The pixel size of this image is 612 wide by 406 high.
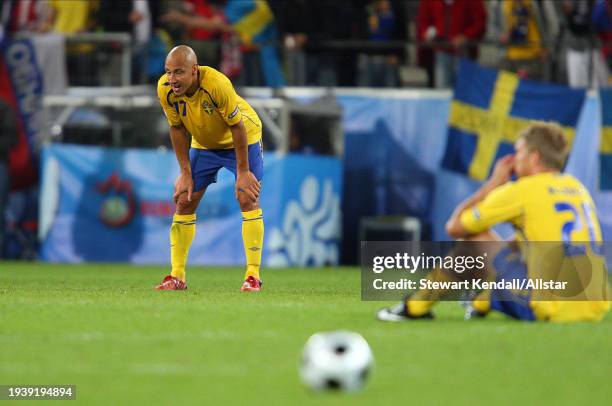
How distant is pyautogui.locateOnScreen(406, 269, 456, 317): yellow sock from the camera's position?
23.9 ft

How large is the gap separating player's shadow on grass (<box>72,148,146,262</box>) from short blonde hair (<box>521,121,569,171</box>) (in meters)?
10.3

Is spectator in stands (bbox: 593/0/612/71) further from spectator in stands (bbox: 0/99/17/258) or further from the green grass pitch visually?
the green grass pitch

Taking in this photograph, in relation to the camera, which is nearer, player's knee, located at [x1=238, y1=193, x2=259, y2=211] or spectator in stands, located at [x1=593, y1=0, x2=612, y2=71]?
player's knee, located at [x1=238, y1=193, x2=259, y2=211]

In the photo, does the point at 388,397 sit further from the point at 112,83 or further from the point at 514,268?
the point at 112,83

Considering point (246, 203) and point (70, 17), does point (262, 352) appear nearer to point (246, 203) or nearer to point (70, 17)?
point (246, 203)

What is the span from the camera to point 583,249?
7.38 meters

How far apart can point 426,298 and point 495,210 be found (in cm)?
79

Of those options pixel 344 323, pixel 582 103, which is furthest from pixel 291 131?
pixel 344 323

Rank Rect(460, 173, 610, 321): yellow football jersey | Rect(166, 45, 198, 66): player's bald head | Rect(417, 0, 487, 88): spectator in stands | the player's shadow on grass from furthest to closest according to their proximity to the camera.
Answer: Rect(417, 0, 487, 88): spectator in stands
the player's shadow on grass
Rect(166, 45, 198, 66): player's bald head
Rect(460, 173, 610, 321): yellow football jersey

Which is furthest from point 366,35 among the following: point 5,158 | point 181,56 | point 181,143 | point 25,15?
point 181,56

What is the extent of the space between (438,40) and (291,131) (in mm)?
2456

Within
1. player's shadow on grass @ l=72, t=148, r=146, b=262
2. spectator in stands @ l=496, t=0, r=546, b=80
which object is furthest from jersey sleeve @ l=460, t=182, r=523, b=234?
spectator in stands @ l=496, t=0, r=546, b=80

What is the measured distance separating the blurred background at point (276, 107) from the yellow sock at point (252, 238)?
5915 millimetres

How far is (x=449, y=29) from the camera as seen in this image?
58.0 feet
